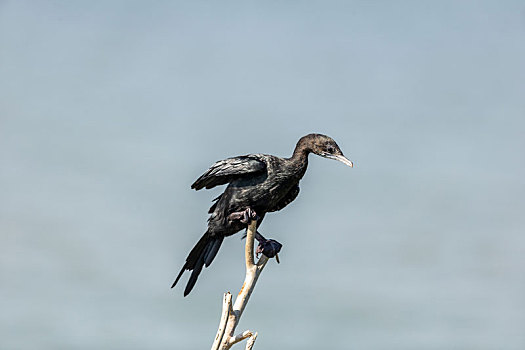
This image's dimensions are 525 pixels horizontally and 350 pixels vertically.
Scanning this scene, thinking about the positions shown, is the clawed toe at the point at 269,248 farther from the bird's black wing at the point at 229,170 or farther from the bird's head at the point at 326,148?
the bird's head at the point at 326,148

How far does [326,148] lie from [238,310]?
72.9 inches

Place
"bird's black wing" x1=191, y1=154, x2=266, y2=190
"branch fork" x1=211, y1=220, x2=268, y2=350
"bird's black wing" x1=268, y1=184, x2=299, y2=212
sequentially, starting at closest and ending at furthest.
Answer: "branch fork" x1=211, y1=220, x2=268, y2=350, "bird's black wing" x1=191, y1=154, x2=266, y2=190, "bird's black wing" x1=268, y1=184, x2=299, y2=212

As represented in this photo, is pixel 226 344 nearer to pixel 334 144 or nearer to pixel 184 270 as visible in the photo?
pixel 184 270

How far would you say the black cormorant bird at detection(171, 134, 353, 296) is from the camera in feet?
28.6

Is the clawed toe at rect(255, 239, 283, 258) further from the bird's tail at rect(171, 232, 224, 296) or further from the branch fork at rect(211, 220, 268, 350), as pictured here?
the bird's tail at rect(171, 232, 224, 296)

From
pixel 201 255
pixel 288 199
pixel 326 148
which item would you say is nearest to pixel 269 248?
pixel 288 199

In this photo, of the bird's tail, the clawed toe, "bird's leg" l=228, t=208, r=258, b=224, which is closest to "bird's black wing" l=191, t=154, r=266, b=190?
"bird's leg" l=228, t=208, r=258, b=224

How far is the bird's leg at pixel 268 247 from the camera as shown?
870 centimetres

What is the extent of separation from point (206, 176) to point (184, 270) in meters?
1.15

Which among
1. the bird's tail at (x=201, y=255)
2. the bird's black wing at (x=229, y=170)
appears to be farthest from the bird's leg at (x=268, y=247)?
the bird's black wing at (x=229, y=170)

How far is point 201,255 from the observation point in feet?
30.2

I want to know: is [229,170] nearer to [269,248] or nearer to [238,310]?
[269,248]

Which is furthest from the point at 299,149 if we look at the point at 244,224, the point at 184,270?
the point at 184,270

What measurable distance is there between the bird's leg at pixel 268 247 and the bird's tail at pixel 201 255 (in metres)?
0.51
